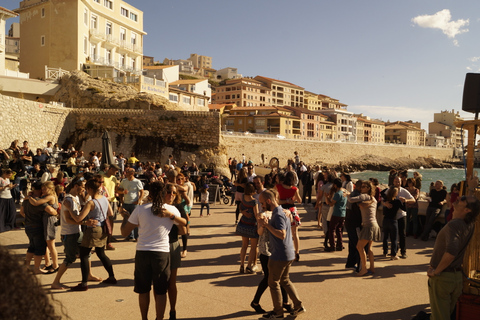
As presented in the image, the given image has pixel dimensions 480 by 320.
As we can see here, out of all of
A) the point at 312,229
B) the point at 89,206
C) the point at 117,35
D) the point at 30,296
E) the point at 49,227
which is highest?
the point at 117,35

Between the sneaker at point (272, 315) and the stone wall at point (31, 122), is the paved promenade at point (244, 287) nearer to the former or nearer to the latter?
the sneaker at point (272, 315)

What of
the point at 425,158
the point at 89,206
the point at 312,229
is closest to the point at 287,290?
the point at 89,206

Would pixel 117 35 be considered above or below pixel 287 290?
above

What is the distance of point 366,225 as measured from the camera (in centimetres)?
641

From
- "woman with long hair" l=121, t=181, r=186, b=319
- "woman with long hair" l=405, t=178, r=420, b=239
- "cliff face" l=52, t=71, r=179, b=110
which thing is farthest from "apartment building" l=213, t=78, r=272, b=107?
"woman with long hair" l=121, t=181, r=186, b=319

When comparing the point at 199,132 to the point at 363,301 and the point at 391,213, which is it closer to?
the point at 391,213

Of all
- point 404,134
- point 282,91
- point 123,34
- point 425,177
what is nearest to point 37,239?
point 123,34

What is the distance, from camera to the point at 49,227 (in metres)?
6.10

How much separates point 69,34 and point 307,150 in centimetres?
3194

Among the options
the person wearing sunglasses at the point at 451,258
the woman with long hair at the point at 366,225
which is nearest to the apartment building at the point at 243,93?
the woman with long hair at the point at 366,225

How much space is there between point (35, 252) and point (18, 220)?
4630mm

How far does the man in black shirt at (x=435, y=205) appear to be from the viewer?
8984 mm

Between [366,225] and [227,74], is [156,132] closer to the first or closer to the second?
[366,225]

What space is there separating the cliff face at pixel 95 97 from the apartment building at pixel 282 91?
62604mm
